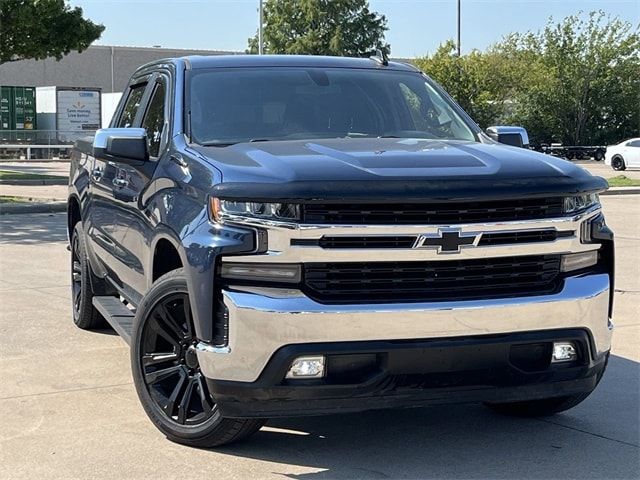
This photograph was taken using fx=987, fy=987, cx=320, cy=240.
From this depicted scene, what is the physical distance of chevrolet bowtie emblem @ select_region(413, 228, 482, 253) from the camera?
421cm

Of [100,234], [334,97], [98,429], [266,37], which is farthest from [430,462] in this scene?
[266,37]

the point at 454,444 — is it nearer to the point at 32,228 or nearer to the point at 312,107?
the point at 312,107

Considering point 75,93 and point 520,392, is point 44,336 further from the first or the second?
point 75,93

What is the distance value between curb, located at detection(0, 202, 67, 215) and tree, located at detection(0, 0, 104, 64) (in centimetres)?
501

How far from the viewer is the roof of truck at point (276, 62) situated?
235 inches

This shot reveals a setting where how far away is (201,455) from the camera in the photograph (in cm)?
465

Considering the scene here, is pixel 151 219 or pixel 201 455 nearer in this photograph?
pixel 201 455

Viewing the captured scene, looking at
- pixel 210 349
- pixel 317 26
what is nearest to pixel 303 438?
pixel 210 349

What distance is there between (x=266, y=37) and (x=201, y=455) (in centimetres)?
7424

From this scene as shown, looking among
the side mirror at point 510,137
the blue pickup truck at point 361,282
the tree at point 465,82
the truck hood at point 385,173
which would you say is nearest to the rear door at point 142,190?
the blue pickup truck at point 361,282

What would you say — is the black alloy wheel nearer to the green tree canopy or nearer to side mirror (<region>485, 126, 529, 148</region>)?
side mirror (<region>485, 126, 529, 148</region>)

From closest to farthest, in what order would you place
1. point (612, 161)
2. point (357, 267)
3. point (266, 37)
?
point (357, 267)
point (612, 161)
point (266, 37)

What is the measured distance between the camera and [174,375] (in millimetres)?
4879

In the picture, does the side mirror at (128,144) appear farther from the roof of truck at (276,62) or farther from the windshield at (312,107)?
the roof of truck at (276,62)
